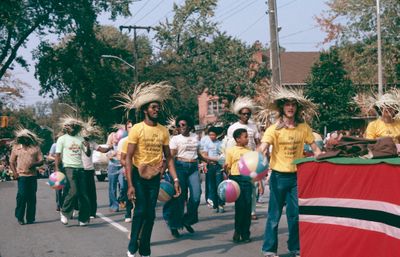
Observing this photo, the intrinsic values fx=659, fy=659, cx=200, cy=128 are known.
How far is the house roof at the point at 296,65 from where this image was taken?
60344mm

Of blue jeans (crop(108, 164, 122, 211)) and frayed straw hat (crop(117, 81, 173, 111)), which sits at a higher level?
frayed straw hat (crop(117, 81, 173, 111))

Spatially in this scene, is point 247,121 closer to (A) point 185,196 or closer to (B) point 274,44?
(A) point 185,196

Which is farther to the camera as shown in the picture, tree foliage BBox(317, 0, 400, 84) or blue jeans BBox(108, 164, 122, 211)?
tree foliage BBox(317, 0, 400, 84)

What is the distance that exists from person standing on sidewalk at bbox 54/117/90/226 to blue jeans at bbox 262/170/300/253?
16.1ft

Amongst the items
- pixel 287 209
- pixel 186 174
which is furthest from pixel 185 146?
pixel 287 209

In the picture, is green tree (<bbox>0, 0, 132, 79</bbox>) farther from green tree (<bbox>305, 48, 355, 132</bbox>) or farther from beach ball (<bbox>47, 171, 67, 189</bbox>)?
beach ball (<bbox>47, 171, 67, 189</bbox>)

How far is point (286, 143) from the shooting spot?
26.0 feet

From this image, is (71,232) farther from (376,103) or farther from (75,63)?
(75,63)

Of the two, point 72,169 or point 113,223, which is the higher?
point 72,169

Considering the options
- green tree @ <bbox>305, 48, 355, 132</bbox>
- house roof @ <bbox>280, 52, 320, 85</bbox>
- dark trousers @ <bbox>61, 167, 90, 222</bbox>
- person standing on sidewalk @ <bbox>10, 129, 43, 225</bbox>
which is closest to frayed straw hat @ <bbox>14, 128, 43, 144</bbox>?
person standing on sidewalk @ <bbox>10, 129, 43, 225</bbox>

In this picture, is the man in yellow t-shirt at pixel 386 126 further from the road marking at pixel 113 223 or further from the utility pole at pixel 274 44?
the utility pole at pixel 274 44

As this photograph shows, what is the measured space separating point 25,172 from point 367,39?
34.2m

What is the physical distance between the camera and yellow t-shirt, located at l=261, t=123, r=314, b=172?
7906 mm

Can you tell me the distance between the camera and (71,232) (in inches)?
444
